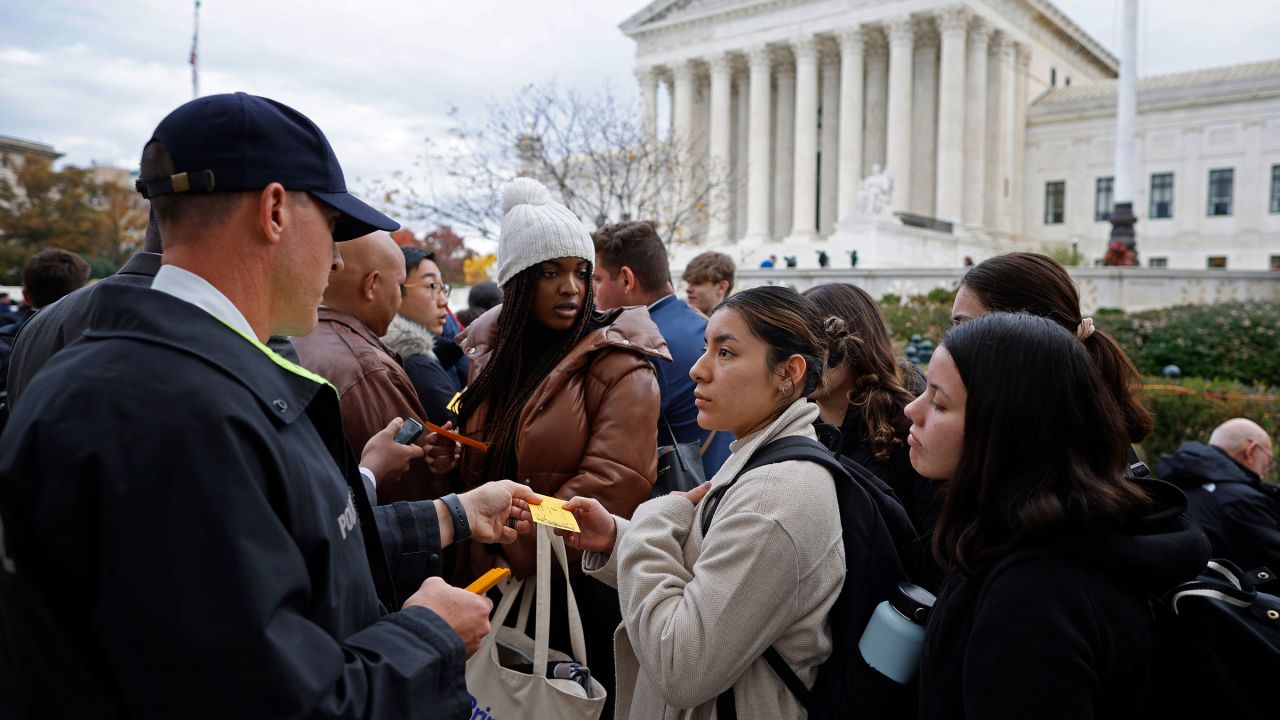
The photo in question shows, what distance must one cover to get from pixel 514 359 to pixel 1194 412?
746cm

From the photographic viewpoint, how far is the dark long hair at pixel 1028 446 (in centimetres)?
195

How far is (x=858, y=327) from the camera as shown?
376 centimetres

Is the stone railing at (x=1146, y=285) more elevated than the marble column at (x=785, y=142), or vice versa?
the marble column at (x=785, y=142)

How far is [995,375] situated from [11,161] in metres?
45.6

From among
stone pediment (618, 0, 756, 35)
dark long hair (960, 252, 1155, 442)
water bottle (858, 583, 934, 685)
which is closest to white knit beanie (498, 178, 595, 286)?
dark long hair (960, 252, 1155, 442)

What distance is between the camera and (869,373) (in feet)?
12.0

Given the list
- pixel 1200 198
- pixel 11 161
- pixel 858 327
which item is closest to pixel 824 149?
pixel 1200 198

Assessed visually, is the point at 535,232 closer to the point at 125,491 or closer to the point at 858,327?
the point at 858,327

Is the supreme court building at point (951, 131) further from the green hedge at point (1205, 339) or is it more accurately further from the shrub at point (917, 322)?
the green hedge at point (1205, 339)

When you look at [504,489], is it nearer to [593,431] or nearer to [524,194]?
[593,431]

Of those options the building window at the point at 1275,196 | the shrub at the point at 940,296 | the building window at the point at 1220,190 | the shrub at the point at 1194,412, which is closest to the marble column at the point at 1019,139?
the building window at the point at 1220,190

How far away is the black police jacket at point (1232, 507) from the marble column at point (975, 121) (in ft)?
145

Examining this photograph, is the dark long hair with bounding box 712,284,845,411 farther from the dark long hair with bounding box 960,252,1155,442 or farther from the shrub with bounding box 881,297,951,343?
the shrub with bounding box 881,297,951,343

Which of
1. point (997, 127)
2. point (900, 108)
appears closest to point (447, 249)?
point (900, 108)
